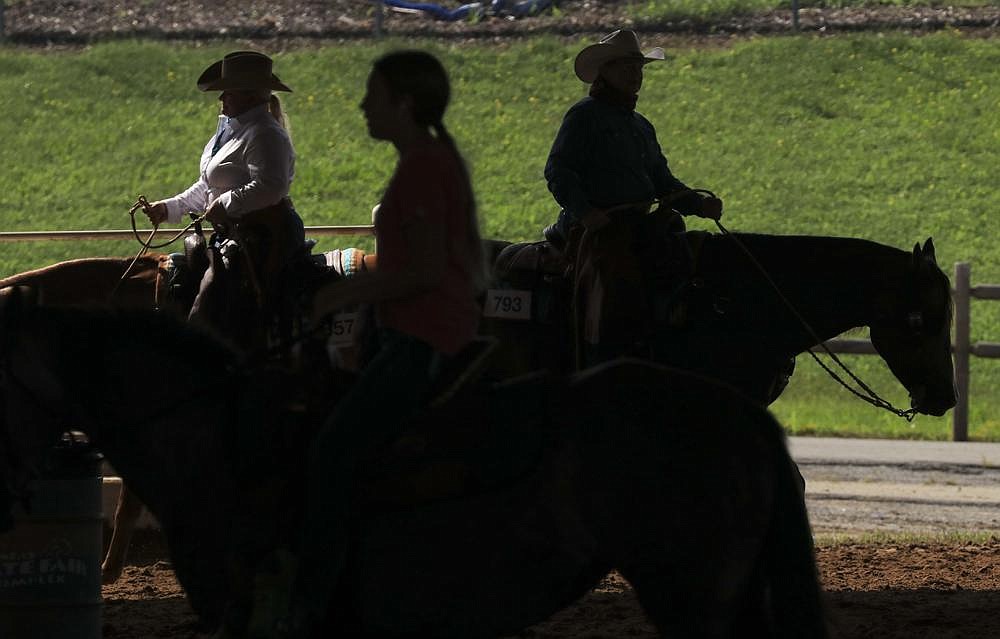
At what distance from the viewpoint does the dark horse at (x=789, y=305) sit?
29.6 ft

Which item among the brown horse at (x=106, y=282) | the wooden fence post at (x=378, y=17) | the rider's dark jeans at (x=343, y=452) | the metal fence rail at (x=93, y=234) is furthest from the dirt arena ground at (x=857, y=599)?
the wooden fence post at (x=378, y=17)

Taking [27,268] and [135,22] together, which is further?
[135,22]

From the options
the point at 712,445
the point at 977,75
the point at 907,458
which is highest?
the point at 977,75

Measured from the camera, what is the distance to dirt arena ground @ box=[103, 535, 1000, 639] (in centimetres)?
797

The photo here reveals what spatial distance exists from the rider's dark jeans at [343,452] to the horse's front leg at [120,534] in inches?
194

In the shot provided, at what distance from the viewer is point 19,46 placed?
35844 mm

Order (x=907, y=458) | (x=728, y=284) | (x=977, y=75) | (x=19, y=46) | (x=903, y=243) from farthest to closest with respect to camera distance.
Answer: (x=19, y=46) → (x=977, y=75) → (x=903, y=243) → (x=907, y=458) → (x=728, y=284)

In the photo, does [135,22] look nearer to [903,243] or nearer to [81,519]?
[903,243]

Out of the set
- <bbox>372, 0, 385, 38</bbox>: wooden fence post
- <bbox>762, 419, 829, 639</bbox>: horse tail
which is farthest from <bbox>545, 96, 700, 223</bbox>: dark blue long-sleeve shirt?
<bbox>372, 0, 385, 38</bbox>: wooden fence post

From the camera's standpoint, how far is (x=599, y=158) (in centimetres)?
907

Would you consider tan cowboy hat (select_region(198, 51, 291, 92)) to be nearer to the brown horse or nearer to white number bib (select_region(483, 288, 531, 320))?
the brown horse

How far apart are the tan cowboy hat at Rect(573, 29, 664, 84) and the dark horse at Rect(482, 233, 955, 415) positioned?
104cm

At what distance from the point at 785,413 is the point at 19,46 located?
893 inches

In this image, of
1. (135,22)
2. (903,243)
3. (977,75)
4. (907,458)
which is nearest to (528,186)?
(903,243)
